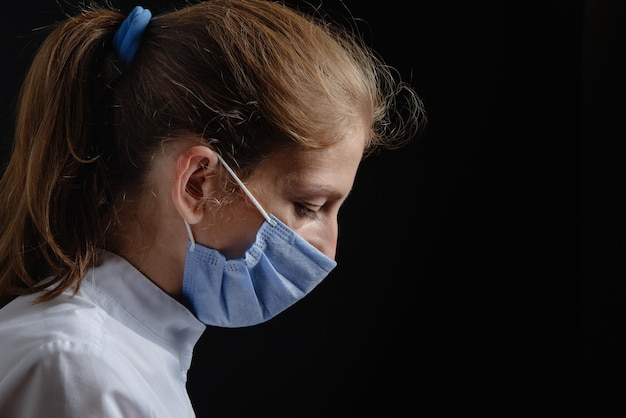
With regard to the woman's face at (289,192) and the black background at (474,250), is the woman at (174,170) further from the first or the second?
the black background at (474,250)

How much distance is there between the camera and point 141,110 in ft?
3.40

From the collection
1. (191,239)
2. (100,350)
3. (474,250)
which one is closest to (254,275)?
(191,239)

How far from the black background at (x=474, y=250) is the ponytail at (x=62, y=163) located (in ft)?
2.03

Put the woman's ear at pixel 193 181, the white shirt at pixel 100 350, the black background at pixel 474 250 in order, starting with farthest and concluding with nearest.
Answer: the black background at pixel 474 250 → the woman's ear at pixel 193 181 → the white shirt at pixel 100 350

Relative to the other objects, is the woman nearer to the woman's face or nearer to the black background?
the woman's face

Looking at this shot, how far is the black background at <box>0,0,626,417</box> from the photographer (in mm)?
1645

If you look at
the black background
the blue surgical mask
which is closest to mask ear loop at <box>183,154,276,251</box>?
the blue surgical mask

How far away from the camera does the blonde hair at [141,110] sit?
1.02 meters

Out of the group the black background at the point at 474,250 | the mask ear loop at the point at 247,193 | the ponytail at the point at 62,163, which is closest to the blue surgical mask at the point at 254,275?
the mask ear loop at the point at 247,193

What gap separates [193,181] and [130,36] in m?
0.19

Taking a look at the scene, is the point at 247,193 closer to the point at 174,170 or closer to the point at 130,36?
the point at 174,170

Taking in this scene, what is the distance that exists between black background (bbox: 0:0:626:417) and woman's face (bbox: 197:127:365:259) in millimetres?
674

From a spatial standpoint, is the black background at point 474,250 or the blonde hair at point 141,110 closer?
the blonde hair at point 141,110

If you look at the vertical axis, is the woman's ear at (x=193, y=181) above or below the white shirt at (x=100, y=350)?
above
